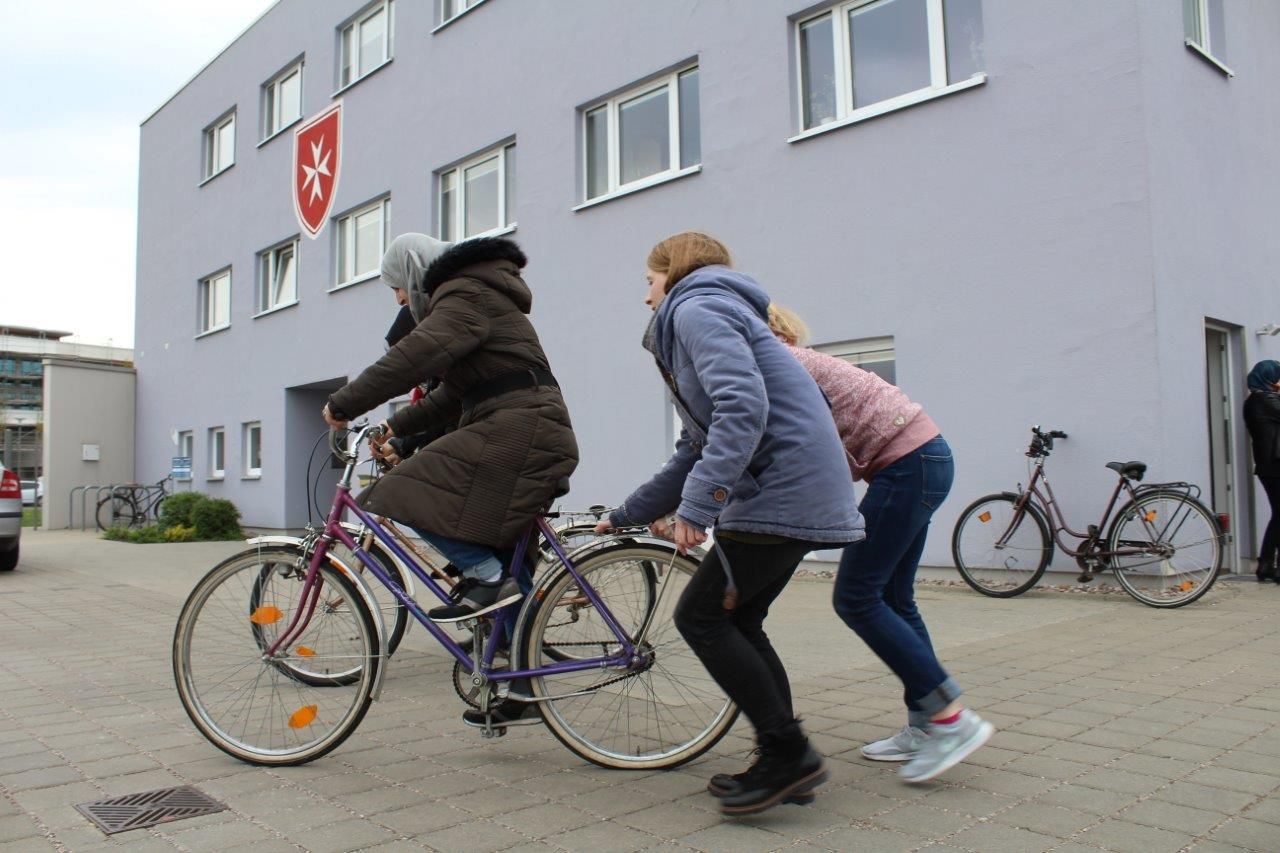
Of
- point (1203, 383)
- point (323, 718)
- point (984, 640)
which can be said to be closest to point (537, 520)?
point (323, 718)

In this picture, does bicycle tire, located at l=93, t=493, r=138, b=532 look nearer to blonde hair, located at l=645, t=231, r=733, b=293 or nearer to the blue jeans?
blonde hair, located at l=645, t=231, r=733, b=293

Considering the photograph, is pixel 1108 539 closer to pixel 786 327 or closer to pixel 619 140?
pixel 786 327

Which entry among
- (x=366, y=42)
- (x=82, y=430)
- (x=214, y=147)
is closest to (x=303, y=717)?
(x=366, y=42)

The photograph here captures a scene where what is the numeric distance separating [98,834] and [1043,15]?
8.25 meters

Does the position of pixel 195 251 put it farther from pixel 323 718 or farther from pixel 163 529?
pixel 323 718

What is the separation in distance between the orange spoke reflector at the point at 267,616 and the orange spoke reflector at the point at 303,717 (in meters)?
0.32

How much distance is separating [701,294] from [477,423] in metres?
1.01

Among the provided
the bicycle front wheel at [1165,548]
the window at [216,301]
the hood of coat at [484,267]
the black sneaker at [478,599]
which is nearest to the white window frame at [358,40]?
the window at [216,301]

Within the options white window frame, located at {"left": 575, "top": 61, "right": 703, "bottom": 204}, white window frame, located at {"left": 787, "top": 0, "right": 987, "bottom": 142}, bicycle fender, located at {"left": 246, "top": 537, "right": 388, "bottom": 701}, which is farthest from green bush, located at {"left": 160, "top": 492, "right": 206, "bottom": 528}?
bicycle fender, located at {"left": 246, "top": 537, "right": 388, "bottom": 701}

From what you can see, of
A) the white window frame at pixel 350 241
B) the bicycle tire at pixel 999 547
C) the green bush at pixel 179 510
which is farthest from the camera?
the green bush at pixel 179 510

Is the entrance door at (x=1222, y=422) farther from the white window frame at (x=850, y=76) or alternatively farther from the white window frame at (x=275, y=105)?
the white window frame at (x=275, y=105)

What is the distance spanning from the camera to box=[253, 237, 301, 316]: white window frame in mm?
19203

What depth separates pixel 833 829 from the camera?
9.85 feet

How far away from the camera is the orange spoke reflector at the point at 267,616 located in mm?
3764
